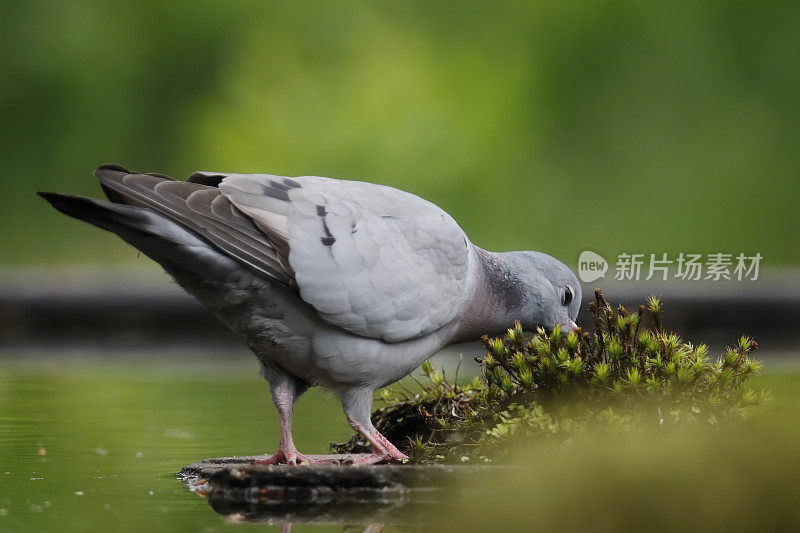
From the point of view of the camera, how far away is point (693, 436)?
348 cm

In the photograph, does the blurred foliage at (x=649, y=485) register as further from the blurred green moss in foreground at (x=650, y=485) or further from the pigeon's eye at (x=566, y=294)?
the pigeon's eye at (x=566, y=294)

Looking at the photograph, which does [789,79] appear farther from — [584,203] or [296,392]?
[296,392]

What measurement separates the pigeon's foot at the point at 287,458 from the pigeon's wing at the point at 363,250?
1.53ft

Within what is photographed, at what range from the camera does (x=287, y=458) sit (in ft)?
12.8

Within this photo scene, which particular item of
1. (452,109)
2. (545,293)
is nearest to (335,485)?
(545,293)

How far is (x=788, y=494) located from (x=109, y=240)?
385 inches

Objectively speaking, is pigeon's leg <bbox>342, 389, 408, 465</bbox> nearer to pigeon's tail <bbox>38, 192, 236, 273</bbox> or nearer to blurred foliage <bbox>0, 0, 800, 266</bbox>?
pigeon's tail <bbox>38, 192, 236, 273</bbox>

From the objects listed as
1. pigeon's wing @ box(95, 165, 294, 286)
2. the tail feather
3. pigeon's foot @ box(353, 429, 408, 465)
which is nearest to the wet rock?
pigeon's foot @ box(353, 429, 408, 465)

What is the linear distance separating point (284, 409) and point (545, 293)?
1.10 m

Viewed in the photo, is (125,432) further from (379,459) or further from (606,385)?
(606,385)

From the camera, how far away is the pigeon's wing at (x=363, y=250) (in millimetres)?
3666

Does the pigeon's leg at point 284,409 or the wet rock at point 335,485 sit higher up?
the pigeon's leg at point 284,409

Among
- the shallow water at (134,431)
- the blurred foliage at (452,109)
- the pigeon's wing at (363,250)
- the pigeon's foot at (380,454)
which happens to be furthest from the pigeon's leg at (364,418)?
the blurred foliage at (452,109)

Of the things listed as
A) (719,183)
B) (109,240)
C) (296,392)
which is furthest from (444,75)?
(296,392)
